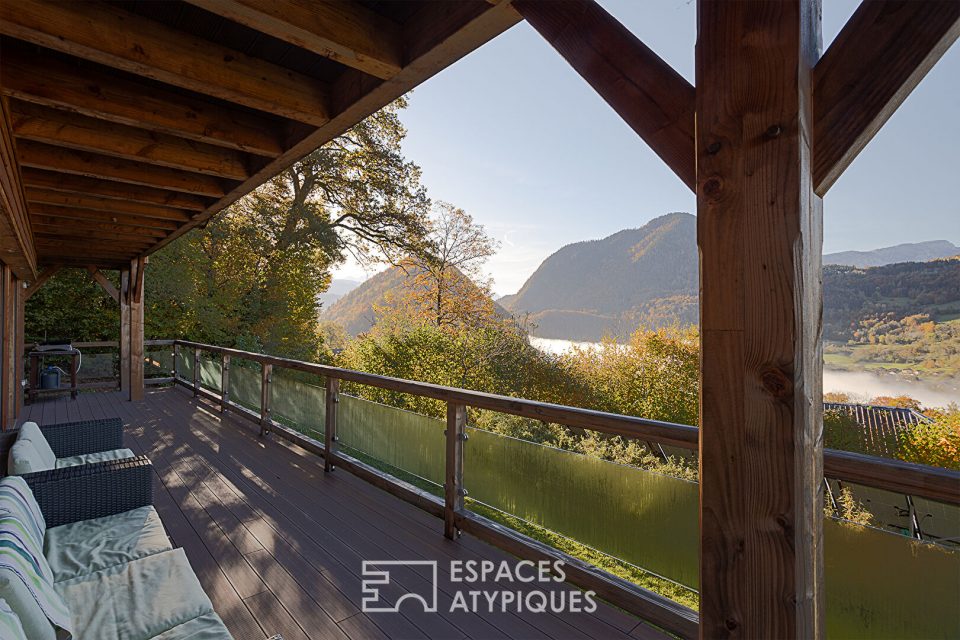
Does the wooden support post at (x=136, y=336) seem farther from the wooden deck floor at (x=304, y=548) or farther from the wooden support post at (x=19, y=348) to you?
the wooden deck floor at (x=304, y=548)

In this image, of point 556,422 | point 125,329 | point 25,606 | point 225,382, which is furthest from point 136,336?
point 556,422

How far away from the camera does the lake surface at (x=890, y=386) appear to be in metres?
24.2

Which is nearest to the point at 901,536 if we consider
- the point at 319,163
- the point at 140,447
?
the point at 140,447

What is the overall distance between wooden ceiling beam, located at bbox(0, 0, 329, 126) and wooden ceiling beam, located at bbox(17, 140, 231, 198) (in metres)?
1.59

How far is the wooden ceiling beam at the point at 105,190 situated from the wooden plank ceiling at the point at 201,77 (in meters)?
0.02

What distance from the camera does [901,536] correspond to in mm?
1454

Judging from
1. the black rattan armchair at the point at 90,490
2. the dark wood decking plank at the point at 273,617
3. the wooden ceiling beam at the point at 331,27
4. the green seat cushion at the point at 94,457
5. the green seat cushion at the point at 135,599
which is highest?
the wooden ceiling beam at the point at 331,27

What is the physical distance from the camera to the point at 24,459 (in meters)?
2.37

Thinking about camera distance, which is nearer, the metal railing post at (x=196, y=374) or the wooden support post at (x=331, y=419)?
the wooden support post at (x=331, y=419)

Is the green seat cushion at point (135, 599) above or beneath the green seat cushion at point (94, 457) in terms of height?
beneath

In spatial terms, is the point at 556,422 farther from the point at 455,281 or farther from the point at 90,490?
the point at 455,281

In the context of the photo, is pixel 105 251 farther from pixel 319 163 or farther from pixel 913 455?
pixel 913 455

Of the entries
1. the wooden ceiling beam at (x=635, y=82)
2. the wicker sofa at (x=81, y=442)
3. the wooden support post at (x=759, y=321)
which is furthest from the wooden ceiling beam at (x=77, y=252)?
the wooden support post at (x=759, y=321)

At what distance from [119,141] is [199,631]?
247 cm
